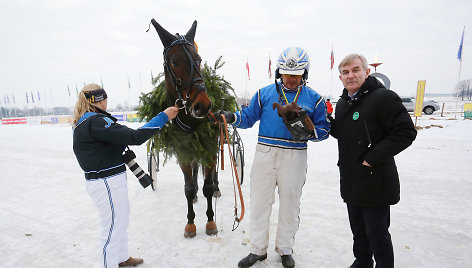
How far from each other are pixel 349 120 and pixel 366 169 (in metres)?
0.45

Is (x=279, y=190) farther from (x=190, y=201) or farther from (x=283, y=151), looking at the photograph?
(x=190, y=201)

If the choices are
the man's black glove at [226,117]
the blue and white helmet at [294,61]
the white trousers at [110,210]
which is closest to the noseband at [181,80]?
the man's black glove at [226,117]

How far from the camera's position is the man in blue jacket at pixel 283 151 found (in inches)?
94.8

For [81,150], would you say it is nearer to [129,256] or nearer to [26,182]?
[129,256]

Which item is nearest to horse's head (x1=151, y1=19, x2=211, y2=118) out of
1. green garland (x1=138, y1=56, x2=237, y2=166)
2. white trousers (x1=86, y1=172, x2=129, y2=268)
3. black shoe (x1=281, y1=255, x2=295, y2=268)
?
green garland (x1=138, y1=56, x2=237, y2=166)

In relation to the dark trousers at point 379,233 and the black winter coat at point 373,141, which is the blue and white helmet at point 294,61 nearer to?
the black winter coat at point 373,141

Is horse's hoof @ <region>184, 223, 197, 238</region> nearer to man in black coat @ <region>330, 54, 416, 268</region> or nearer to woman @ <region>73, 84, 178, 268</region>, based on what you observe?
woman @ <region>73, 84, 178, 268</region>

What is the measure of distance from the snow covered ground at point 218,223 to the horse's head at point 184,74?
1.65 m

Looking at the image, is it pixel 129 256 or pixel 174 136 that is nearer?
pixel 129 256

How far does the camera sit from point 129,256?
2686 millimetres

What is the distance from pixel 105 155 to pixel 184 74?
1125mm

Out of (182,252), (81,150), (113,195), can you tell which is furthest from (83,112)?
(182,252)

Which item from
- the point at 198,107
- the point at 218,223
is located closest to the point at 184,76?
the point at 198,107

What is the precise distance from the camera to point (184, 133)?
3008 mm
